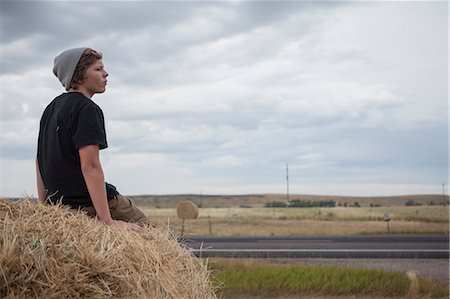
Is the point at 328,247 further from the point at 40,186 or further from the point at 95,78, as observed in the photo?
the point at 95,78

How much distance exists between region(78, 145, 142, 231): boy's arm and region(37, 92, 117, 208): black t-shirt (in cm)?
7

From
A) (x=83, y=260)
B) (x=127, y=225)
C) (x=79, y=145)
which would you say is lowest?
(x=83, y=260)

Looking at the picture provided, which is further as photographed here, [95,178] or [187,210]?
[187,210]

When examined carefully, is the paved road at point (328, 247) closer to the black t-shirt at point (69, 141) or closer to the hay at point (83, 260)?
the black t-shirt at point (69, 141)

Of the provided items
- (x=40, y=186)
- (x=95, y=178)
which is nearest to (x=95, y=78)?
(x=95, y=178)

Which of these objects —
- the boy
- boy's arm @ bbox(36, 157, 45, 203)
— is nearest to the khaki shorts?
the boy

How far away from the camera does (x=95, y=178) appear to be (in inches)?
167

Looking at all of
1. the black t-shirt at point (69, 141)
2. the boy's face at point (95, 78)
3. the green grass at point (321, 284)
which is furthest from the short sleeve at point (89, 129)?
the green grass at point (321, 284)

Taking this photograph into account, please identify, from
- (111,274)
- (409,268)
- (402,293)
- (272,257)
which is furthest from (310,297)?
(111,274)

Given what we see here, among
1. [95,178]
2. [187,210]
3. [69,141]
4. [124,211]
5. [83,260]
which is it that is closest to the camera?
[83,260]

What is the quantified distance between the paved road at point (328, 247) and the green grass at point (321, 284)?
3.02 meters

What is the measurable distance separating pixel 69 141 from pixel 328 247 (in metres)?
21.7

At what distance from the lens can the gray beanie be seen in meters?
4.58

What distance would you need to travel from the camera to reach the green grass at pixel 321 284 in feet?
44.6
